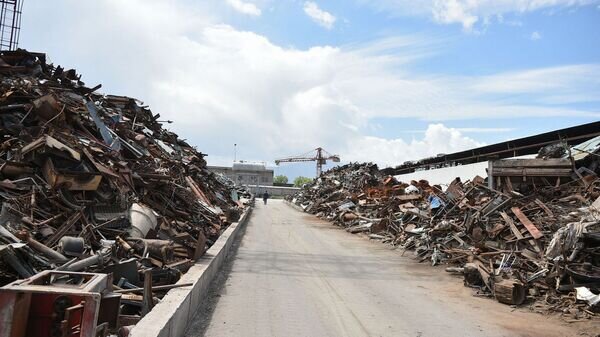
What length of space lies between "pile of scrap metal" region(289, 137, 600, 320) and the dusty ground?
0.65m

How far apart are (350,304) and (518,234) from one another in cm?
542

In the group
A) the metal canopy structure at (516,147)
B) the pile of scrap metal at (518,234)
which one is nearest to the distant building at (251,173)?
the metal canopy structure at (516,147)

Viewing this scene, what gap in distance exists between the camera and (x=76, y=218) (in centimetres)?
787

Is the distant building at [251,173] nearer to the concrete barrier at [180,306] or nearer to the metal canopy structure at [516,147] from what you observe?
the metal canopy structure at [516,147]

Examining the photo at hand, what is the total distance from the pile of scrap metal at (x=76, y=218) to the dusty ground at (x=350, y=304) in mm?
1142

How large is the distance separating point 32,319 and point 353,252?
1263 cm

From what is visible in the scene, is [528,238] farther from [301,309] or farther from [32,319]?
[32,319]

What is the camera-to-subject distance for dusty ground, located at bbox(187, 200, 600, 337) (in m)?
6.62

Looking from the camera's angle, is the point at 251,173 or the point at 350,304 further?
the point at 251,173

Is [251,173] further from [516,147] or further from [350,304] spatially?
[350,304]

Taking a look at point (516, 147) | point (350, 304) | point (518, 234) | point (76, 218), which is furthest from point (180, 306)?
point (516, 147)

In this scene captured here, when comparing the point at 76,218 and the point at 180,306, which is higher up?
the point at 76,218

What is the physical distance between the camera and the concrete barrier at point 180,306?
486 cm

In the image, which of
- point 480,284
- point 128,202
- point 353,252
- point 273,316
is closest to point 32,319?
point 273,316
